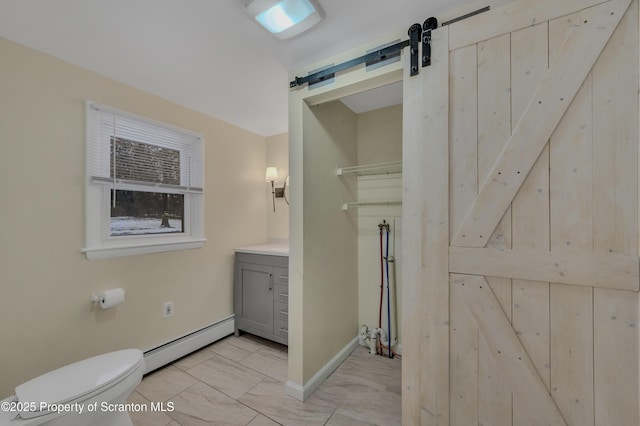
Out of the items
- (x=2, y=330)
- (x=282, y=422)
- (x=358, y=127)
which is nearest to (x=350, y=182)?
(x=358, y=127)

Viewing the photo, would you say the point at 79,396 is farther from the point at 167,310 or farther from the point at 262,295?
the point at 262,295

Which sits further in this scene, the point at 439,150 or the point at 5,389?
the point at 5,389

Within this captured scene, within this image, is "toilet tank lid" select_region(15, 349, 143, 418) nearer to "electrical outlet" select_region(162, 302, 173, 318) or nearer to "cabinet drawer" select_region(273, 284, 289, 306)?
"electrical outlet" select_region(162, 302, 173, 318)

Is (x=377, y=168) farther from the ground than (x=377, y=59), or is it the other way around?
(x=377, y=59)

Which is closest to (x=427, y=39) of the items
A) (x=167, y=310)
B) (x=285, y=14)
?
(x=285, y=14)

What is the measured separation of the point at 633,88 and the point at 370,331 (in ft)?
7.33

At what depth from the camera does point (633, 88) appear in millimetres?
901

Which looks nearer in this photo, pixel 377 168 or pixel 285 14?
pixel 285 14

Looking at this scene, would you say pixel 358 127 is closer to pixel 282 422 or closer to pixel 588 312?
pixel 588 312

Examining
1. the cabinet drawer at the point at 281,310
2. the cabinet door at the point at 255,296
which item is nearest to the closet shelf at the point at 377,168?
the cabinet door at the point at 255,296

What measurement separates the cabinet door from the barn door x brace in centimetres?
167

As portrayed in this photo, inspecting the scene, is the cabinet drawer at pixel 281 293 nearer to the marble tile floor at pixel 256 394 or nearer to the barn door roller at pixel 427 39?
the marble tile floor at pixel 256 394

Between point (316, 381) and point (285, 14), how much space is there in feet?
7.55

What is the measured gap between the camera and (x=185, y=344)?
2256mm
